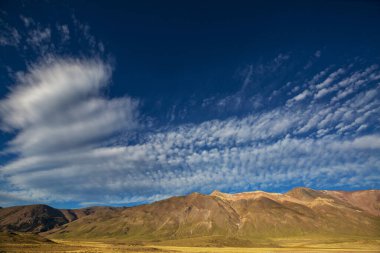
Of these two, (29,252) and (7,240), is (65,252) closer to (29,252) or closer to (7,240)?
(29,252)

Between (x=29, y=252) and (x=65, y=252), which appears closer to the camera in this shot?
(x=29, y=252)

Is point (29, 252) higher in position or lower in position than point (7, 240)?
lower

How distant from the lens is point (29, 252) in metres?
94.0

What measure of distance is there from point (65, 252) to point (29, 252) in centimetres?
1151

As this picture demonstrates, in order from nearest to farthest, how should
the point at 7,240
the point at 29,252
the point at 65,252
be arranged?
the point at 29,252, the point at 65,252, the point at 7,240

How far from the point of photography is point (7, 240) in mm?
136875

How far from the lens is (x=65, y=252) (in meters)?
101

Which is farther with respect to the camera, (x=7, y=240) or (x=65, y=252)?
(x=7, y=240)

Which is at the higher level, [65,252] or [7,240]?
[7,240]

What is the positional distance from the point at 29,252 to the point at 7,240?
185 feet

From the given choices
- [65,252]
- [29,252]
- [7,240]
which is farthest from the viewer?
[7,240]

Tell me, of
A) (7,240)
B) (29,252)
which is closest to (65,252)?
(29,252)
